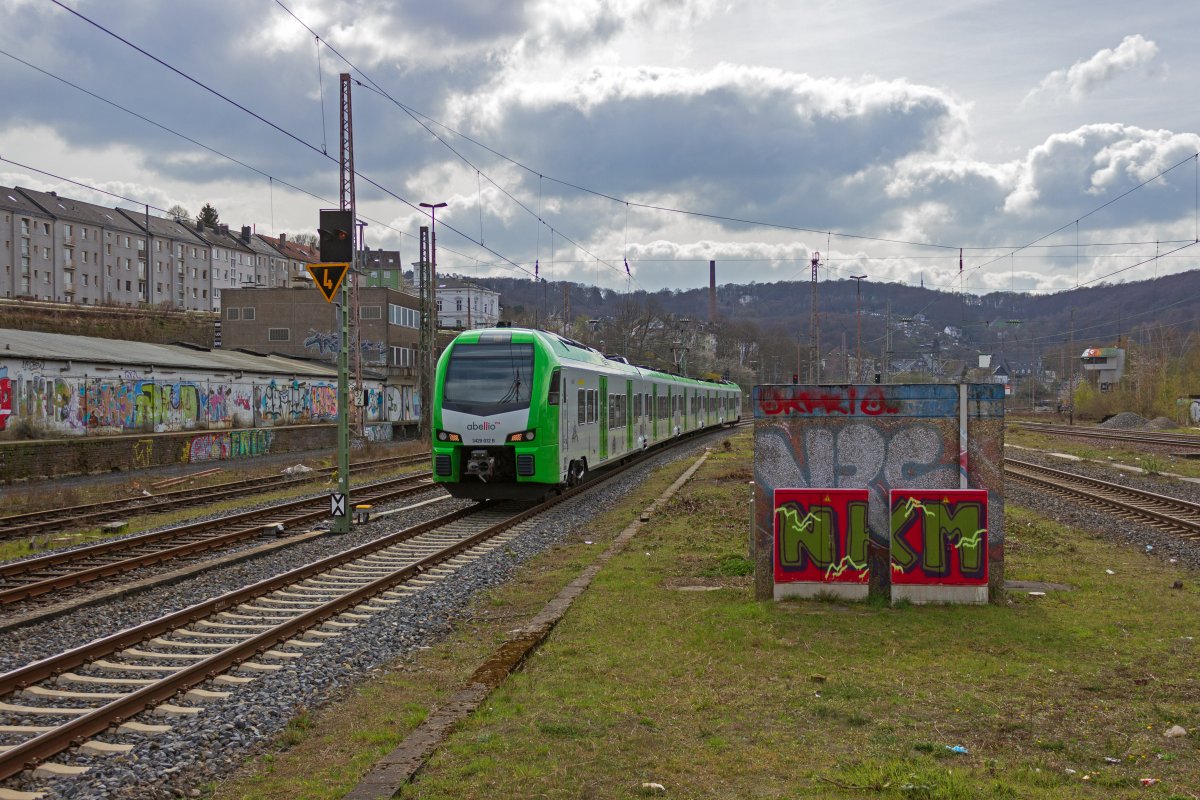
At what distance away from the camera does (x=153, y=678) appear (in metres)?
7.08

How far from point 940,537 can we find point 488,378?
33.2ft

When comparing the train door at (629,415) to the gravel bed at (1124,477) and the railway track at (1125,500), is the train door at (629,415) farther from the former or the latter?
the gravel bed at (1124,477)

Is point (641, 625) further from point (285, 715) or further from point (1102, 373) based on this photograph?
point (1102, 373)

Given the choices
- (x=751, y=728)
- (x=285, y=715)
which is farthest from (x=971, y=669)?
(x=285, y=715)

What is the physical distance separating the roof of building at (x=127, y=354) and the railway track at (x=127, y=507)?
8.26 metres

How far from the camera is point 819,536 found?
873 cm

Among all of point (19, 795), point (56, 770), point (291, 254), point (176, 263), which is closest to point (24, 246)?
point (176, 263)

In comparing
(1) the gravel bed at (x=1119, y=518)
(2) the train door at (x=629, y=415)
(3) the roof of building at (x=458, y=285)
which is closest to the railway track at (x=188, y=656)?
(1) the gravel bed at (x=1119, y=518)

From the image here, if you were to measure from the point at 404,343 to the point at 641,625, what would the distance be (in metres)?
59.6

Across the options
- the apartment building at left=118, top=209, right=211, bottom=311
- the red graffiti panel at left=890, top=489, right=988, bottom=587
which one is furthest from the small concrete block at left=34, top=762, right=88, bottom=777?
the apartment building at left=118, top=209, right=211, bottom=311

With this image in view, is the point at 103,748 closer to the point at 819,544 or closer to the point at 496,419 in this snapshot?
the point at 819,544

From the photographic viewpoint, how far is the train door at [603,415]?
71.6 ft

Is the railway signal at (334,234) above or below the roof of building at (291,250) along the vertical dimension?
below

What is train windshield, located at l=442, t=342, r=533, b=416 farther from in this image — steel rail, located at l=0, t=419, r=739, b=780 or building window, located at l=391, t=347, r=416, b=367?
building window, located at l=391, t=347, r=416, b=367
